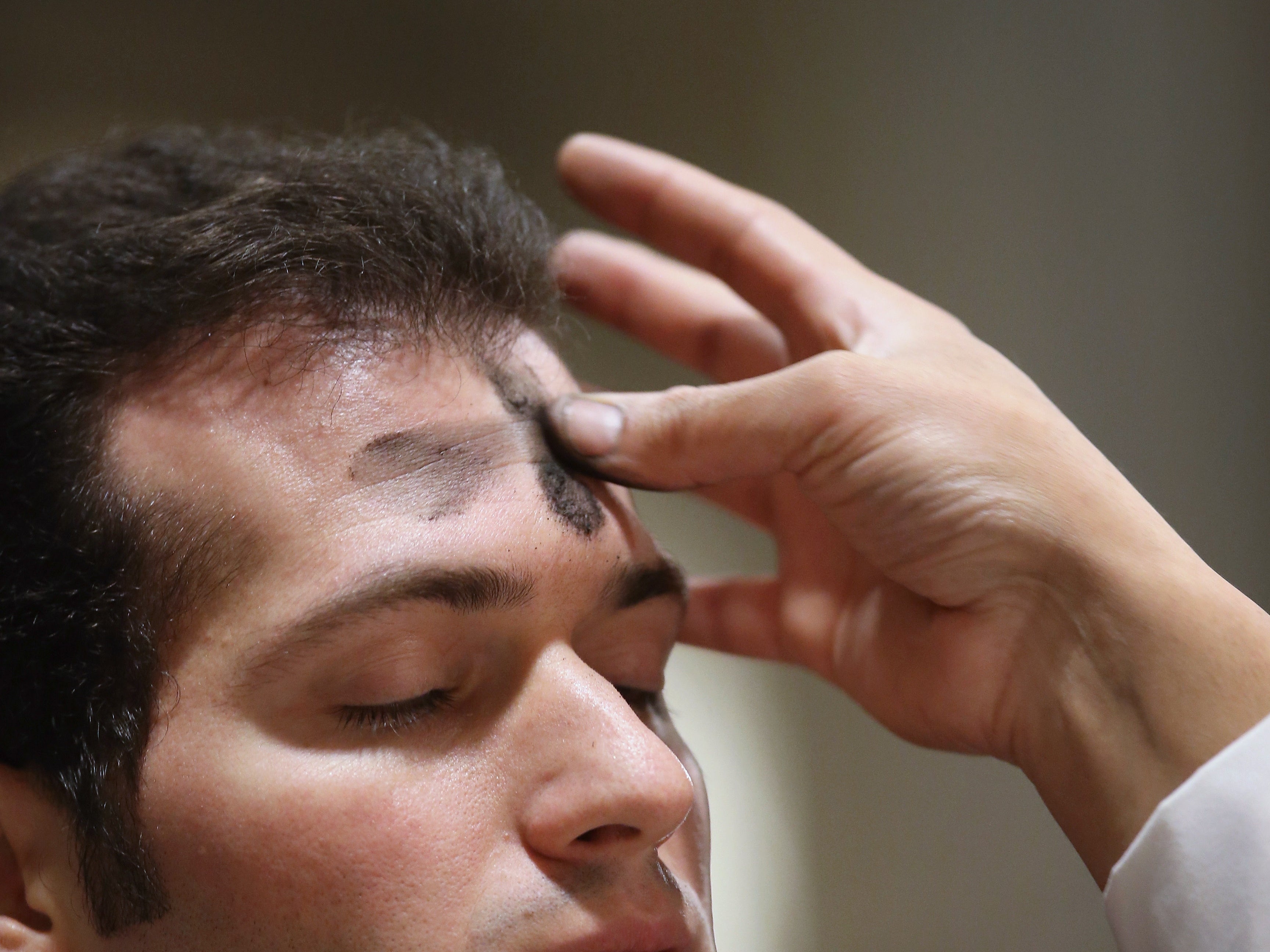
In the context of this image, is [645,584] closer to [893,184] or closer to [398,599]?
[398,599]

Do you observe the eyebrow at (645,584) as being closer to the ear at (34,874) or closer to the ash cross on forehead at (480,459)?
the ash cross on forehead at (480,459)

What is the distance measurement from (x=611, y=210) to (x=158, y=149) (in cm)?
51

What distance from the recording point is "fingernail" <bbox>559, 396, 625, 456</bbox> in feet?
2.94

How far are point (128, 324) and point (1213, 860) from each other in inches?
36.0

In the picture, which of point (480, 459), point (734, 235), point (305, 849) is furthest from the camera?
point (734, 235)

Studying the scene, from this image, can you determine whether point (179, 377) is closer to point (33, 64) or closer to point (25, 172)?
point (25, 172)

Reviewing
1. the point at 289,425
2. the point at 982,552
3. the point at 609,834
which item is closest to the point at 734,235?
the point at 982,552

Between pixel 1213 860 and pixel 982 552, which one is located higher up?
pixel 982 552

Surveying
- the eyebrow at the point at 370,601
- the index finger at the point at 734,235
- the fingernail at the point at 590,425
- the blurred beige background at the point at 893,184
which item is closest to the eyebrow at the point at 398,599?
the eyebrow at the point at 370,601

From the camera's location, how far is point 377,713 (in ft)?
2.45

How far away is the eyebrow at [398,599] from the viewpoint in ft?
2.38

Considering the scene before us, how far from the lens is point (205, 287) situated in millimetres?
831

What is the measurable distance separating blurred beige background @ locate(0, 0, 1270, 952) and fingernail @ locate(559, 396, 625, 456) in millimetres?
490

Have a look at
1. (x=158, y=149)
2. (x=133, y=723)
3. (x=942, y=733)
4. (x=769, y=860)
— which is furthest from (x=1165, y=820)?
(x=158, y=149)
